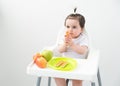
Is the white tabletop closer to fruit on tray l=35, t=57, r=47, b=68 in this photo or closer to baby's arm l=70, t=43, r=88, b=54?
fruit on tray l=35, t=57, r=47, b=68

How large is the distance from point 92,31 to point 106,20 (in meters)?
0.11

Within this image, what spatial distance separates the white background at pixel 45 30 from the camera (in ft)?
5.10

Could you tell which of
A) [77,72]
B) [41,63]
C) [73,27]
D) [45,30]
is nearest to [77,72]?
[77,72]

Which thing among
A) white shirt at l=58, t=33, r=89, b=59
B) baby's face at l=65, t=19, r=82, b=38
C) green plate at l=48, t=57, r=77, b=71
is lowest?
green plate at l=48, t=57, r=77, b=71

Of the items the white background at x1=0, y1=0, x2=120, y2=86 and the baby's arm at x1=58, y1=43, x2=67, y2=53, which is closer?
the baby's arm at x1=58, y1=43, x2=67, y2=53

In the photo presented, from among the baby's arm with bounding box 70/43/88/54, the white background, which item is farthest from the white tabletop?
the white background

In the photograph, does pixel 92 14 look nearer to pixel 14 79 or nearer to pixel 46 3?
pixel 46 3

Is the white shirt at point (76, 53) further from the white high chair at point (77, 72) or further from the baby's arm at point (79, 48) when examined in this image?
the white high chair at point (77, 72)

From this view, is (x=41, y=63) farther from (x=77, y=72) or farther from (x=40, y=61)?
(x=77, y=72)

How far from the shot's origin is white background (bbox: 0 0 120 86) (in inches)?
61.2

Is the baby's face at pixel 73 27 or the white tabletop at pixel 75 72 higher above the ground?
the baby's face at pixel 73 27

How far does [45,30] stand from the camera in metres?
1.63

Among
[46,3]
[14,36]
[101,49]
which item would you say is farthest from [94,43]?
[14,36]

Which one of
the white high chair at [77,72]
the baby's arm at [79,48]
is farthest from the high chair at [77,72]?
the baby's arm at [79,48]
